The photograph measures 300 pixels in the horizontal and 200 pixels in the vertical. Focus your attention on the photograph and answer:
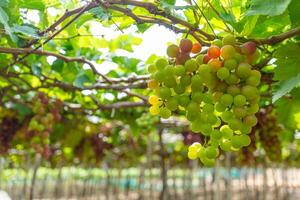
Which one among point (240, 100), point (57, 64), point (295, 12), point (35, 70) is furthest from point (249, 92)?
point (35, 70)

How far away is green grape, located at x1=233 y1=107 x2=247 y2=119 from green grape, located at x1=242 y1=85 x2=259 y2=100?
27 millimetres

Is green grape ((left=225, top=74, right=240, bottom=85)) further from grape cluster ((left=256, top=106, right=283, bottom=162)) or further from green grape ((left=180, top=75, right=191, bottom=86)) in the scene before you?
grape cluster ((left=256, top=106, right=283, bottom=162))

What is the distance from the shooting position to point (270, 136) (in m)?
3.07

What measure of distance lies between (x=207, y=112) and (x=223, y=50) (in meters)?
0.14

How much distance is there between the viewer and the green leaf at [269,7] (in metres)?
0.86

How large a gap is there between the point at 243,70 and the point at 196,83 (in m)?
0.10

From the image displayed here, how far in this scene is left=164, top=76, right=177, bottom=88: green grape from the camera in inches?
39.2

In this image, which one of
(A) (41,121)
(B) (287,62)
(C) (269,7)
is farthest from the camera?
(A) (41,121)

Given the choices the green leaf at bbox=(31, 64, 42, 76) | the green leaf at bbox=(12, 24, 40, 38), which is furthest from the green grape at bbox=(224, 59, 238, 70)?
the green leaf at bbox=(31, 64, 42, 76)

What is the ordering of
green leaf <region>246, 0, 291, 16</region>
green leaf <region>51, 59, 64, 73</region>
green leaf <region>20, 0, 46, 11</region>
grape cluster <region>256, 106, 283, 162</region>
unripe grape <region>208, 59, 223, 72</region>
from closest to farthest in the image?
1. green leaf <region>246, 0, 291, 16</region>
2. unripe grape <region>208, 59, 223, 72</region>
3. green leaf <region>20, 0, 46, 11</region>
4. green leaf <region>51, 59, 64, 73</region>
5. grape cluster <region>256, 106, 283, 162</region>

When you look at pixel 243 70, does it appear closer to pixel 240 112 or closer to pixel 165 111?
pixel 240 112

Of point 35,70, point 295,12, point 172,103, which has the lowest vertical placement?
point 172,103

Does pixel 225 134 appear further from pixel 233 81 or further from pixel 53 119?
pixel 53 119

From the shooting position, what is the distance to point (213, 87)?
1.00 m
